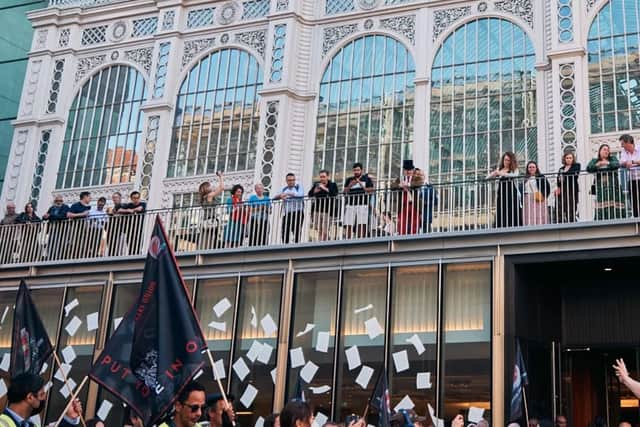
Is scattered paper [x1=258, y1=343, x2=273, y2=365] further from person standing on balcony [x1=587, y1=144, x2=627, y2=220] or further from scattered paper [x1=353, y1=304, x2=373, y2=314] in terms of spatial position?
person standing on balcony [x1=587, y1=144, x2=627, y2=220]

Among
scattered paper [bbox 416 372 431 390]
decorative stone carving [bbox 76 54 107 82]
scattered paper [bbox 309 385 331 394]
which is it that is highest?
decorative stone carving [bbox 76 54 107 82]

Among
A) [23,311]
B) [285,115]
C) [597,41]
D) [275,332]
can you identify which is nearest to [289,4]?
[285,115]

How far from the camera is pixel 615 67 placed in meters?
20.0

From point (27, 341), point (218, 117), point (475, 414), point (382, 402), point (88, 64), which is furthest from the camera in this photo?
point (88, 64)

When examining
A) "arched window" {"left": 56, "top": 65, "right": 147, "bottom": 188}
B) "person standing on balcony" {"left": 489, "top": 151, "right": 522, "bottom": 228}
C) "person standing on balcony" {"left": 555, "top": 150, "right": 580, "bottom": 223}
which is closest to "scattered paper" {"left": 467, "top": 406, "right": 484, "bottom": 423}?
"person standing on balcony" {"left": 489, "top": 151, "right": 522, "bottom": 228}

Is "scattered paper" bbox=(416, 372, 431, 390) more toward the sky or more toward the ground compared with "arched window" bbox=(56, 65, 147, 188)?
more toward the ground

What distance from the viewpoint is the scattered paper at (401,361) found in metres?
17.3

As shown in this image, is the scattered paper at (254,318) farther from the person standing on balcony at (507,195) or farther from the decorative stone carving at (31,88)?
the decorative stone carving at (31,88)

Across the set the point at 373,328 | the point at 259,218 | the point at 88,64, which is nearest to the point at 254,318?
the point at 259,218

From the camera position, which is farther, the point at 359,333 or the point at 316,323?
the point at 316,323

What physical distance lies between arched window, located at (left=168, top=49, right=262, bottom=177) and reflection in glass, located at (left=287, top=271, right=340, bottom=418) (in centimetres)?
558

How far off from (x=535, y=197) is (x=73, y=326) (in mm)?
11256

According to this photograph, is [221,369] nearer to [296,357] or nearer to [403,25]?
[296,357]

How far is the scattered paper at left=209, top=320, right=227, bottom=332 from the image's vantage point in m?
19.5
